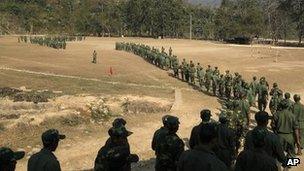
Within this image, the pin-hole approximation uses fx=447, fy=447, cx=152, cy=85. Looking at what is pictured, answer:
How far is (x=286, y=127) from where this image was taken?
10039 millimetres

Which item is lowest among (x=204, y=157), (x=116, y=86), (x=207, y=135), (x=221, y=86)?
(x=116, y=86)

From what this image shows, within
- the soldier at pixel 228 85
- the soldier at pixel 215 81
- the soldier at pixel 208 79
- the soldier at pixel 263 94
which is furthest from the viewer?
the soldier at pixel 208 79

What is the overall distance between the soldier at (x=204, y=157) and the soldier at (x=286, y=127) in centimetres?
518

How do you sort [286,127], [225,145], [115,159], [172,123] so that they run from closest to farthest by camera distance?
[115,159] → [172,123] → [225,145] → [286,127]

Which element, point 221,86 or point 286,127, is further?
point 221,86

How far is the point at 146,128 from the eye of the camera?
15.8 metres

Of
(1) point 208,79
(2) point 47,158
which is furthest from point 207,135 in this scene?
(1) point 208,79

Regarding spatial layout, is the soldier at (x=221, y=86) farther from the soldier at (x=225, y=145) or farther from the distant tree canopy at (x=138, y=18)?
the distant tree canopy at (x=138, y=18)

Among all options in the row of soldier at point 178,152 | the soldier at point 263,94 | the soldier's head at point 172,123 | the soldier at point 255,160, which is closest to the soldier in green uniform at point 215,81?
the soldier at point 263,94

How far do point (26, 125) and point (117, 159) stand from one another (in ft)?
31.0

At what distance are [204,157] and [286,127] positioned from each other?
220 inches

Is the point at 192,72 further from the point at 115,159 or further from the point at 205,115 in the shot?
the point at 115,159

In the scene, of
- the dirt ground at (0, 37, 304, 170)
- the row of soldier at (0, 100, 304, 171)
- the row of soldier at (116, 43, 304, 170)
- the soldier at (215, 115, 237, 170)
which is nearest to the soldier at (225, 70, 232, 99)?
the row of soldier at (116, 43, 304, 170)

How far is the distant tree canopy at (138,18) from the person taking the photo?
85.1m
